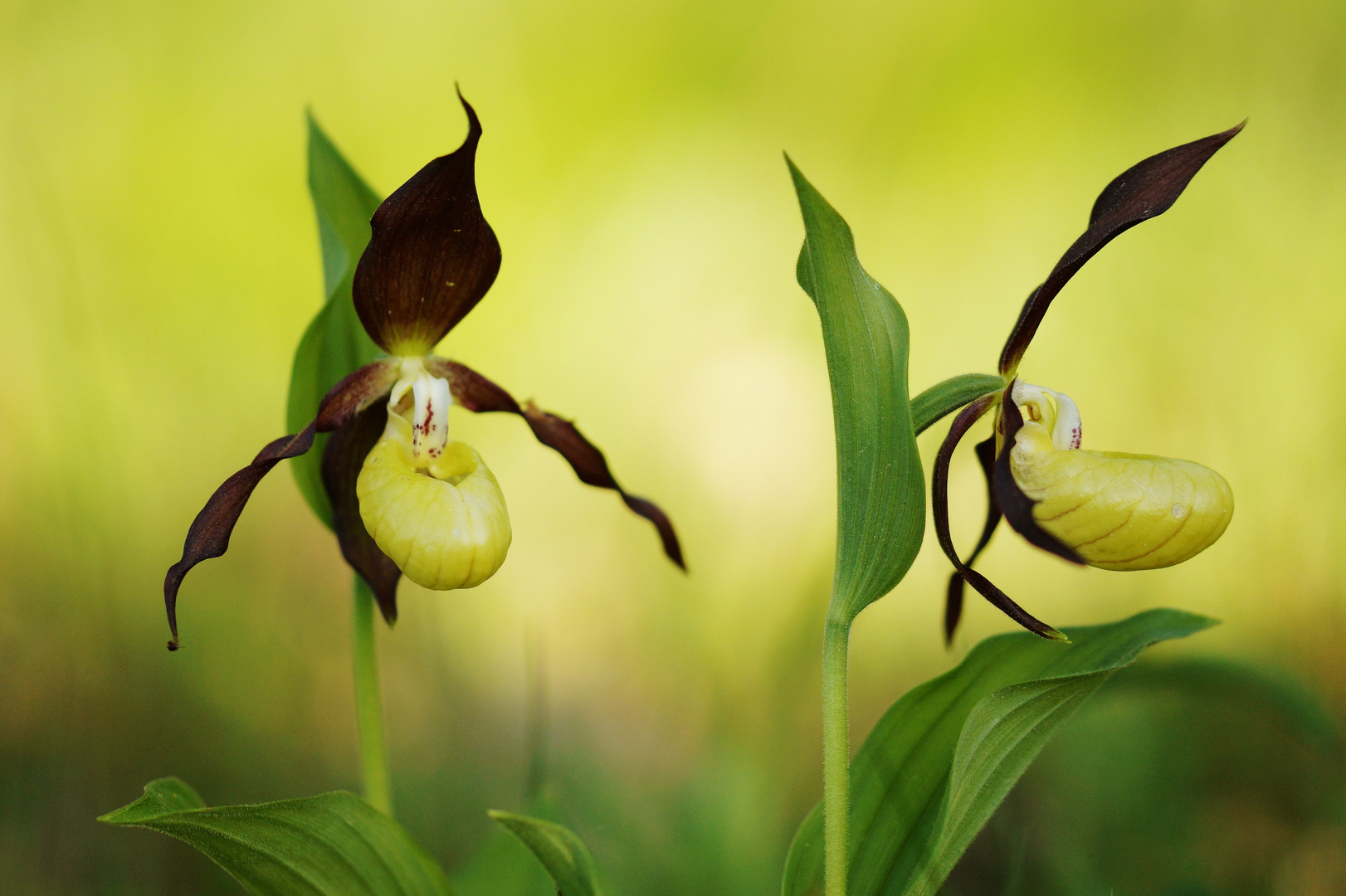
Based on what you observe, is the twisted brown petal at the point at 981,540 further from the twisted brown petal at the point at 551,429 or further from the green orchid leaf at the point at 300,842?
the green orchid leaf at the point at 300,842

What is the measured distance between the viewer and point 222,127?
107 inches

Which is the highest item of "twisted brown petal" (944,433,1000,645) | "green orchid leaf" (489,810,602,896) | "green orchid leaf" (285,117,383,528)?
"green orchid leaf" (285,117,383,528)

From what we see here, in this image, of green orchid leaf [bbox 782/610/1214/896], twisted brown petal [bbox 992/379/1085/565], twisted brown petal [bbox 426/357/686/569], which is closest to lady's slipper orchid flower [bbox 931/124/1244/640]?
twisted brown petal [bbox 992/379/1085/565]

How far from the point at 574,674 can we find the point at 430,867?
53.5 inches

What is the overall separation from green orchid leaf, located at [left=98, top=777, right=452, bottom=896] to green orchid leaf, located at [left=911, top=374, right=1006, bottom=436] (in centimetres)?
71

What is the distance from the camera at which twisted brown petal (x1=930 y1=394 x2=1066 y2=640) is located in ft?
2.60

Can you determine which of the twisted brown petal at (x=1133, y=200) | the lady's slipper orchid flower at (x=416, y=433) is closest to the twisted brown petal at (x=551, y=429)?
the lady's slipper orchid flower at (x=416, y=433)

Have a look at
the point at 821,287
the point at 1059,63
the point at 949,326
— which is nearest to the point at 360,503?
the point at 821,287

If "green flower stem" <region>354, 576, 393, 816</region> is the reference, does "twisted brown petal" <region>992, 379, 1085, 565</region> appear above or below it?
above

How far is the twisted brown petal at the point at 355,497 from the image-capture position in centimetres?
106

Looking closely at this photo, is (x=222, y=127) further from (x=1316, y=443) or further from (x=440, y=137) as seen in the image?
(x=1316, y=443)

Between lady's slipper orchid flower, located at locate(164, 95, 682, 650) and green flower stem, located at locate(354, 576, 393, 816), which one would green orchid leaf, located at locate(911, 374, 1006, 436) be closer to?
lady's slipper orchid flower, located at locate(164, 95, 682, 650)

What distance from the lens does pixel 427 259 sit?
0.94 metres

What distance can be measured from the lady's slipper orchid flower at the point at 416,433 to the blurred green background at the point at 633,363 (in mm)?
464
